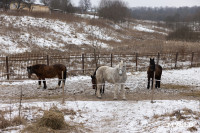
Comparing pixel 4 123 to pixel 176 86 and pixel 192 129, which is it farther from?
pixel 176 86

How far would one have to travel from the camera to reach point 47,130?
17.0 ft

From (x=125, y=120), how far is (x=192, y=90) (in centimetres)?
613

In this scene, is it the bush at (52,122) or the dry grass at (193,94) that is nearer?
the bush at (52,122)

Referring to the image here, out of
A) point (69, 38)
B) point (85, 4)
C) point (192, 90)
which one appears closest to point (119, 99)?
point (192, 90)

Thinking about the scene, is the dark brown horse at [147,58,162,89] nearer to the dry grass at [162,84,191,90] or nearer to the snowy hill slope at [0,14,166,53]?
the dry grass at [162,84,191,90]

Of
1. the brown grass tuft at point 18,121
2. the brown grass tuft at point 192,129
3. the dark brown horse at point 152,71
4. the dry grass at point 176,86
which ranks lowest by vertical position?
the dry grass at point 176,86

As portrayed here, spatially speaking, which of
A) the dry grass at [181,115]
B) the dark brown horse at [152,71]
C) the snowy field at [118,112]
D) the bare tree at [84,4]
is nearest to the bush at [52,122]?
the snowy field at [118,112]

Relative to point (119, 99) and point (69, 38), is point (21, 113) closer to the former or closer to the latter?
point (119, 99)

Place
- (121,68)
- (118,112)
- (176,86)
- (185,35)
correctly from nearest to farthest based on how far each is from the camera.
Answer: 1. (118,112)
2. (121,68)
3. (176,86)
4. (185,35)

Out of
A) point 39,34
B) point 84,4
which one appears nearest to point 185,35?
point 39,34

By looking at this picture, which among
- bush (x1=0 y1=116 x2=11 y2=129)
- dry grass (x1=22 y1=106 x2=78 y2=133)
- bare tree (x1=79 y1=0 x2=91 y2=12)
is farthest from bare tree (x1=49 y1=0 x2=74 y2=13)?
dry grass (x1=22 y1=106 x2=78 y2=133)

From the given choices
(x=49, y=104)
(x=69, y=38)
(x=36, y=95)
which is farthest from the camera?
(x=69, y=38)

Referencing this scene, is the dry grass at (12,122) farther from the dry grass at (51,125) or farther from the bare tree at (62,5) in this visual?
the bare tree at (62,5)

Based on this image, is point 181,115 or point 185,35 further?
point 185,35
